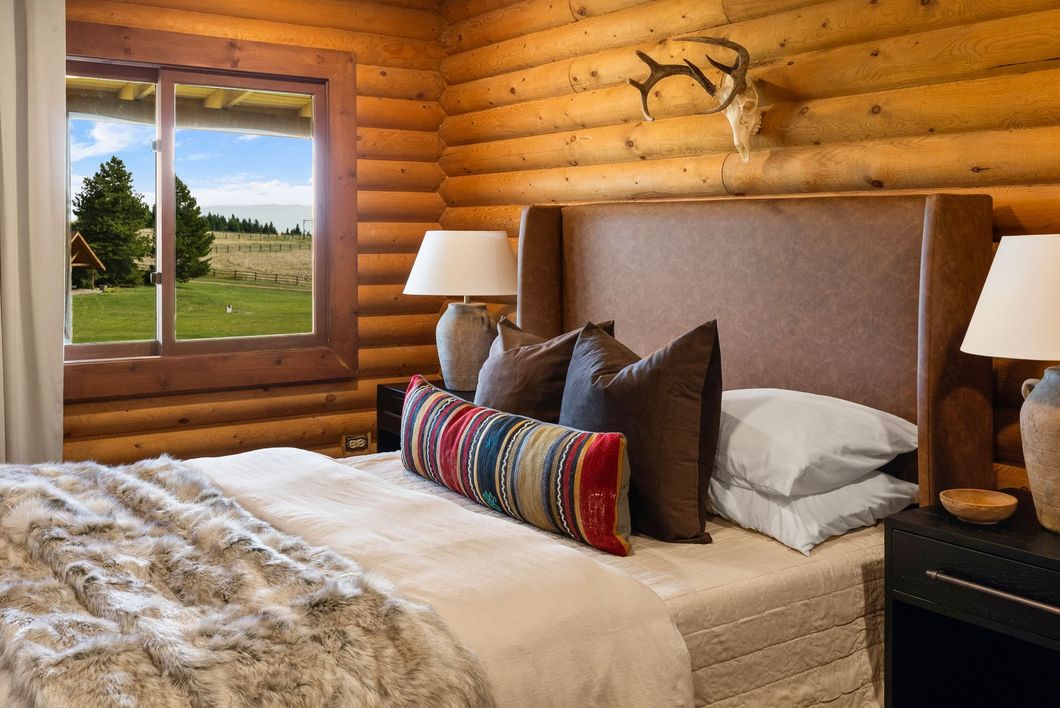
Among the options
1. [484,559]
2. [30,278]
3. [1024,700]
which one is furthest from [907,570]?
[30,278]

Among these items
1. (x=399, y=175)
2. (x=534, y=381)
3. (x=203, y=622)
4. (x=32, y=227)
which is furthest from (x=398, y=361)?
(x=203, y=622)

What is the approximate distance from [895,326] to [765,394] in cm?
39

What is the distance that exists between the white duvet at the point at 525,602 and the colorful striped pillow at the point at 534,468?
12 cm

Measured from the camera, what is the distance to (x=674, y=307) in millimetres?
3436

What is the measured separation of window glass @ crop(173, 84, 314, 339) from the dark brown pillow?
2574mm

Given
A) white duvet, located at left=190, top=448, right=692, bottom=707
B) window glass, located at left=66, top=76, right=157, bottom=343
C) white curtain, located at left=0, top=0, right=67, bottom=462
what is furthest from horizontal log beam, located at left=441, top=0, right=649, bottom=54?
white duvet, located at left=190, top=448, right=692, bottom=707

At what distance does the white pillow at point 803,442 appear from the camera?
8.23 ft

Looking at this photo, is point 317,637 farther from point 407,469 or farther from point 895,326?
point 895,326

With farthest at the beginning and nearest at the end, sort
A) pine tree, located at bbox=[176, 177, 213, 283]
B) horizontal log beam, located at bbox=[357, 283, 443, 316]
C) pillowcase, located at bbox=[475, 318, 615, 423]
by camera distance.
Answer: horizontal log beam, located at bbox=[357, 283, 443, 316]
pine tree, located at bbox=[176, 177, 213, 283]
pillowcase, located at bbox=[475, 318, 615, 423]

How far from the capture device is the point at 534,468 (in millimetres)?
2486

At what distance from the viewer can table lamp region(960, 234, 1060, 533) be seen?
83.6 inches

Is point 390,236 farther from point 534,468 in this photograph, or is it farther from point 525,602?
point 525,602

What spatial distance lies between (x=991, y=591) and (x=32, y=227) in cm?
353

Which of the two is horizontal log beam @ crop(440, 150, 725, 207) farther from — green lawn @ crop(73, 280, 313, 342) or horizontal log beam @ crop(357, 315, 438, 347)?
green lawn @ crop(73, 280, 313, 342)
